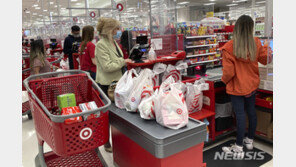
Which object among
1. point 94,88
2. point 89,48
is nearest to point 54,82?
point 94,88

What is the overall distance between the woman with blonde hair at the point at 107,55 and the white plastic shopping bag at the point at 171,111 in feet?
3.60

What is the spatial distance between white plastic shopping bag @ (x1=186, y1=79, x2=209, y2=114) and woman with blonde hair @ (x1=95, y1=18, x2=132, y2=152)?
89 cm

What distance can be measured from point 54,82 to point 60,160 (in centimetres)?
91

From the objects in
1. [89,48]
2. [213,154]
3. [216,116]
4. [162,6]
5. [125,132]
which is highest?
[162,6]

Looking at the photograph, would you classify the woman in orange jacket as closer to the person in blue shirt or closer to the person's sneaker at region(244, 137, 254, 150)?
the person's sneaker at region(244, 137, 254, 150)

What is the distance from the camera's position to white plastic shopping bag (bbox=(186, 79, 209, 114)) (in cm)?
282

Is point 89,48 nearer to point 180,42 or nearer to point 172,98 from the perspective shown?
point 172,98

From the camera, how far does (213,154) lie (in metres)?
3.03

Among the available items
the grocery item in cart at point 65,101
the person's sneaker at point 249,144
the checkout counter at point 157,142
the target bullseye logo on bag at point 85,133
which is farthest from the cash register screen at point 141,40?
the person's sneaker at point 249,144

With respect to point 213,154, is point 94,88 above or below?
above

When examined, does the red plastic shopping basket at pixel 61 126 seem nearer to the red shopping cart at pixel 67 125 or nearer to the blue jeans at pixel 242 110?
the red shopping cart at pixel 67 125

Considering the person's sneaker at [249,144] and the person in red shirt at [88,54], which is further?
the person in red shirt at [88,54]

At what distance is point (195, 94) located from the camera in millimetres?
2830

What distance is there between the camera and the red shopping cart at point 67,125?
159 cm
